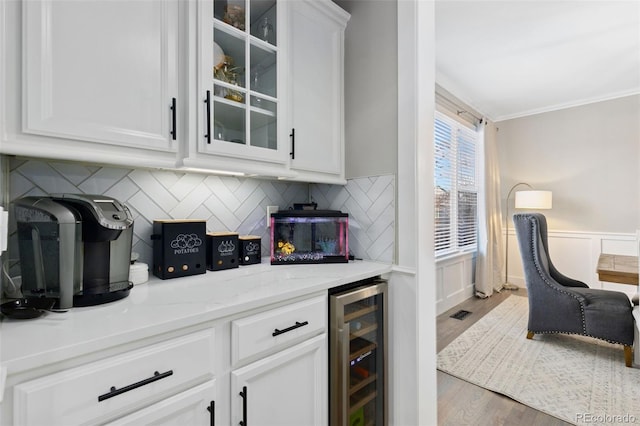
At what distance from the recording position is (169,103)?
1163 millimetres

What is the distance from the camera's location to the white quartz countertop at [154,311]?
0.68 metres

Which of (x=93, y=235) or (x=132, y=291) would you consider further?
(x=132, y=291)

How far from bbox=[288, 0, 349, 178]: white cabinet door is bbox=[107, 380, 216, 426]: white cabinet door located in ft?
3.46

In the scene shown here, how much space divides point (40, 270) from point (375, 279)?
51.2 inches

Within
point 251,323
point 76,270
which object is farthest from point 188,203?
point 251,323

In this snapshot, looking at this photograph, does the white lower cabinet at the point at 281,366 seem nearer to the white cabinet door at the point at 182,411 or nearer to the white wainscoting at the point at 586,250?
the white cabinet door at the point at 182,411

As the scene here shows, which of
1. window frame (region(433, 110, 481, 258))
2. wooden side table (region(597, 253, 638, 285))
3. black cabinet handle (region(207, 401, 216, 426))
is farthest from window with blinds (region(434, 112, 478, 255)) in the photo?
black cabinet handle (region(207, 401, 216, 426))

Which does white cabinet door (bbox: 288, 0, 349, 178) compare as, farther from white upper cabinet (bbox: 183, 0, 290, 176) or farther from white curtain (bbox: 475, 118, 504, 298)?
white curtain (bbox: 475, 118, 504, 298)

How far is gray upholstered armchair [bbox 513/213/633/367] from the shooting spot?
2.35 m

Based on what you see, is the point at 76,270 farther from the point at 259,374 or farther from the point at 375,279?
the point at 375,279

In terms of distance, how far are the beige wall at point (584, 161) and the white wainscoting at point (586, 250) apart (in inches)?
4.2

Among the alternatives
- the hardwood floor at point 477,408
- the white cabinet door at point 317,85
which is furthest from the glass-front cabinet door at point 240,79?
the hardwood floor at point 477,408

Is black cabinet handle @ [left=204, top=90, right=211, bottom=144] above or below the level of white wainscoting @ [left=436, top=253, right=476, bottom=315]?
above

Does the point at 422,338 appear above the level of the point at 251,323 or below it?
below
